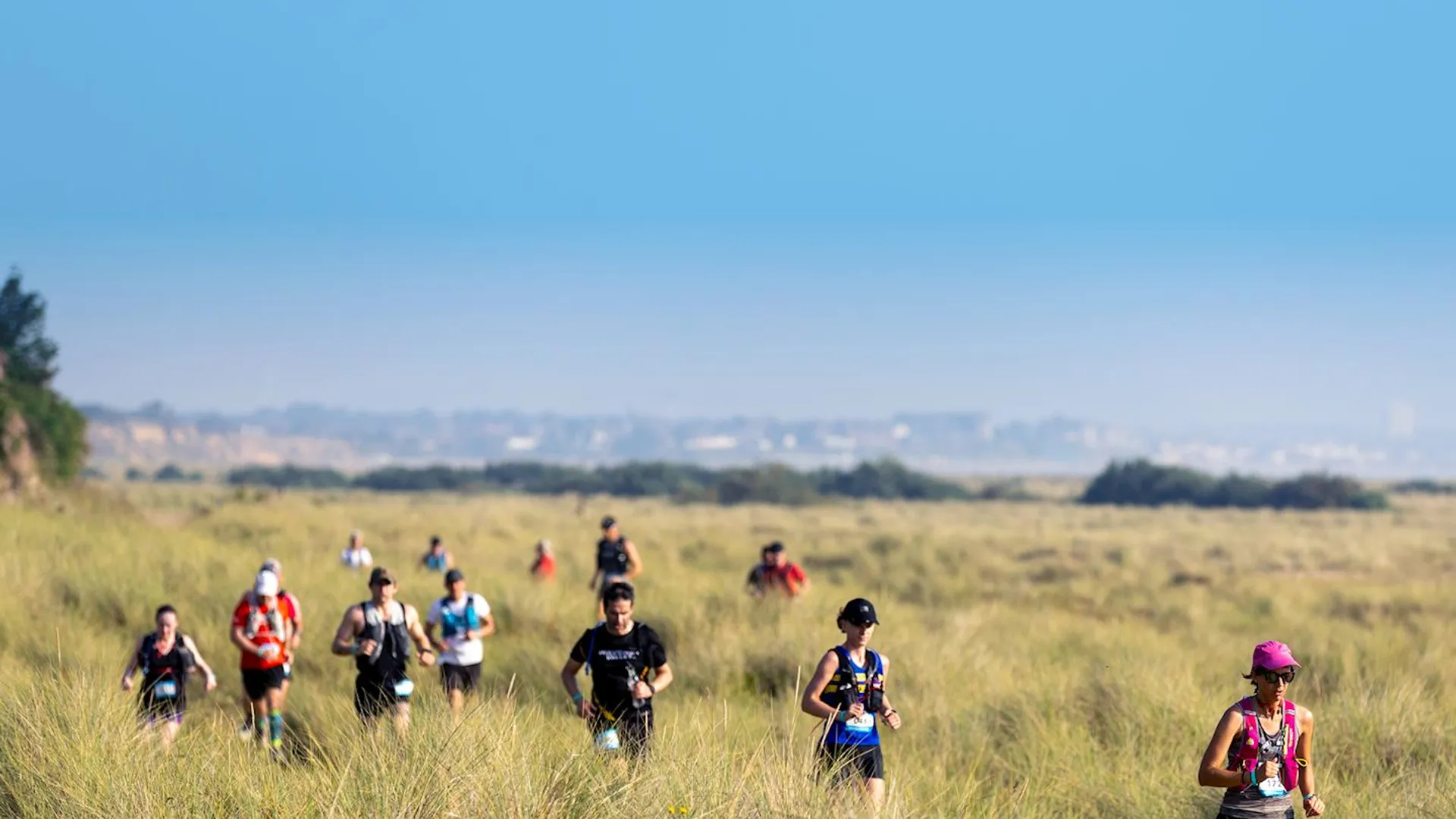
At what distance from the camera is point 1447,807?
27.3 ft

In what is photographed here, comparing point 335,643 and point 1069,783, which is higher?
point 335,643

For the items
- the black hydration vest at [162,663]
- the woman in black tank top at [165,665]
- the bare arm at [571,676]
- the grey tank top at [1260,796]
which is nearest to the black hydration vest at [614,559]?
the woman in black tank top at [165,665]

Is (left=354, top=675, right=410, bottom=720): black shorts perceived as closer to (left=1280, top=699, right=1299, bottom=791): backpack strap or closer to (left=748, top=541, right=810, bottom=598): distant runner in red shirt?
(left=1280, top=699, right=1299, bottom=791): backpack strap

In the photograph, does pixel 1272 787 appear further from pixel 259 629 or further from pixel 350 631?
pixel 259 629

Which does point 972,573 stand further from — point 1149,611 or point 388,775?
point 388,775

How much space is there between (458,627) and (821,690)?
191 inches

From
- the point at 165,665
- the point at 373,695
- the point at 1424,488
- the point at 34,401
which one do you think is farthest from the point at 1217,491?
the point at 165,665

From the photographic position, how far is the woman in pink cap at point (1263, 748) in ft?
20.6

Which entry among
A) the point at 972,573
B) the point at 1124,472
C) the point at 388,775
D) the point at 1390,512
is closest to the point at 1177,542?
the point at 972,573

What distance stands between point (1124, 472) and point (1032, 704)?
91.2 metres

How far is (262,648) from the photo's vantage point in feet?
38.1

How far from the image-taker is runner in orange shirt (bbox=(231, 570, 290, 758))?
38.1 ft

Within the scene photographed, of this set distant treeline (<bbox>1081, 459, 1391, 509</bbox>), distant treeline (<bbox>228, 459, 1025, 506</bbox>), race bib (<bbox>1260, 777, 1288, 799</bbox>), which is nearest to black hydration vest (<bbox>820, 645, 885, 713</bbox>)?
race bib (<bbox>1260, 777, 1288, 799</bbox>)

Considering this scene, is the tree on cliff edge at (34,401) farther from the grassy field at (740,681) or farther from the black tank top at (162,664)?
the black tank top at (162,664)
